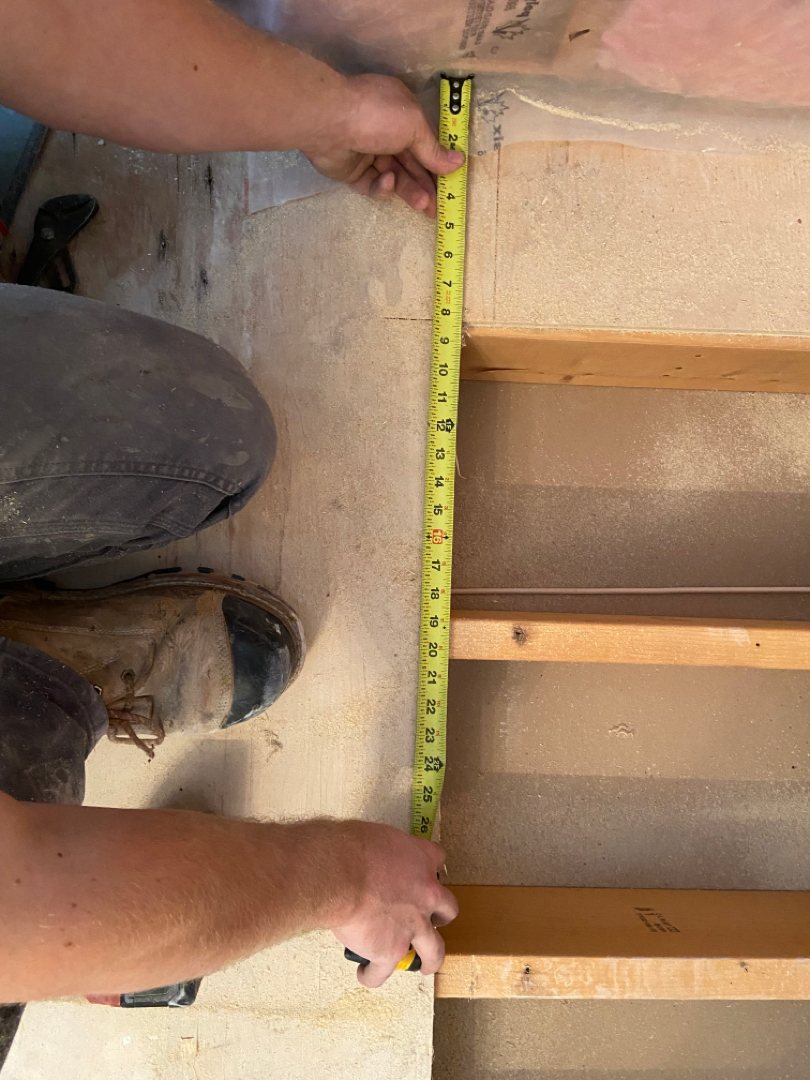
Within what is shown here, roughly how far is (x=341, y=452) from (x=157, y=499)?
1.30 ft

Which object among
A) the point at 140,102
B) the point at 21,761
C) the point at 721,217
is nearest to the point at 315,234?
the point at 140,102

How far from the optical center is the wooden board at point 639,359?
1.29 metres

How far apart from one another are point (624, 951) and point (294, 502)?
3.23 ft

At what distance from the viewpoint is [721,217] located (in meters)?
1.29

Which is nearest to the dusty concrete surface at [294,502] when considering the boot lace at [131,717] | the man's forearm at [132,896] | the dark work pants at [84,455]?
the boot lace at [131,717]

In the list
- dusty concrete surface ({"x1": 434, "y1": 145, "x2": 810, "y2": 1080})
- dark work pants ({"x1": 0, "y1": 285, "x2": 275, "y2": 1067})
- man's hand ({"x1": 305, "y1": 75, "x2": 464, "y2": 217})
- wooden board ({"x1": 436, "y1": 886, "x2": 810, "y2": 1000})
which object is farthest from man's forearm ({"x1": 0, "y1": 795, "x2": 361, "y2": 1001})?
man's hand ({"x1": 305, "y1": 75, "x2": 464, "y2": 217})

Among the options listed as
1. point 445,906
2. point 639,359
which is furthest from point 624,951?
point 639,359

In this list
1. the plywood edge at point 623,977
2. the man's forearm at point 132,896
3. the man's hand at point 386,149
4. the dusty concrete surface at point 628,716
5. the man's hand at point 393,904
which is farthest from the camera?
the dusty concrete surface at point 628,716

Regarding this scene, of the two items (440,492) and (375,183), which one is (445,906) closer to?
(440,492)

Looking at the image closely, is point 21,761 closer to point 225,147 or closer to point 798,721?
point 225,147

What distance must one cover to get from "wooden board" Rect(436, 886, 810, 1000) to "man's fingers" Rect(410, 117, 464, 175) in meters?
1.36

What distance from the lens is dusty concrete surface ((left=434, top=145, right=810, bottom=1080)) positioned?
4.95 ft

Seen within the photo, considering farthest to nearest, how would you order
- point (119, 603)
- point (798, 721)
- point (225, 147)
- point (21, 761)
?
1. point (798, 721)
2. point (119, 603)
3. point (225, 147)
4. point (21, 761)

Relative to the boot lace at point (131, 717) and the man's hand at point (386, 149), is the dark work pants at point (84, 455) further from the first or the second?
the man's hand at point (386, 149)
